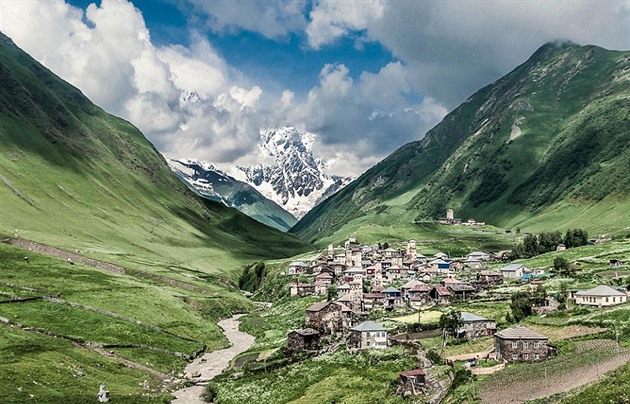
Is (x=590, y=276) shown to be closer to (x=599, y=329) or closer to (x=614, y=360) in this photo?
(x=599, y=329)

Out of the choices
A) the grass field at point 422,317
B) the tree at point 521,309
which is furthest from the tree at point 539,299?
the grass field at point 422,317

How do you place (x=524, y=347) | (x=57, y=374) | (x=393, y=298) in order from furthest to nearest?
(x=393, y=298) → (x=57, y=374) → (x=524, y=347)

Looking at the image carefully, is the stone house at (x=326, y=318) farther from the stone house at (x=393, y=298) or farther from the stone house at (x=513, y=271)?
the stone house at (x=513, y=271)

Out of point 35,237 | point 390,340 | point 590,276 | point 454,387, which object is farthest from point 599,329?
point 35,237

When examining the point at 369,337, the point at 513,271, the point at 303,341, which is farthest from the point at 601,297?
the point at 513,271

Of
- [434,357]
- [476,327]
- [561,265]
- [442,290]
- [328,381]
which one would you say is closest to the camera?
[328,381]

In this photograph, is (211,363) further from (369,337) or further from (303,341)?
(369,337)

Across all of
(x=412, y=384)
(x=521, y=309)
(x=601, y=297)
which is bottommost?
(x=412, y=384)

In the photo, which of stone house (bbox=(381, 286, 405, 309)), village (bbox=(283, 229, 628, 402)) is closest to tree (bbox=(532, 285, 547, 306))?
village (bbox=(283, 229, 628, 402))

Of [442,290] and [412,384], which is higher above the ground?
[442,290]
